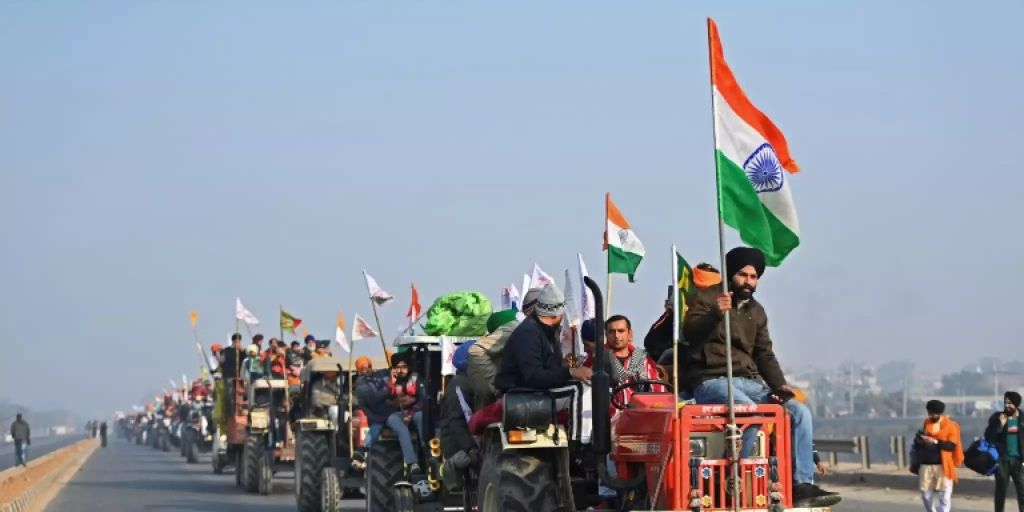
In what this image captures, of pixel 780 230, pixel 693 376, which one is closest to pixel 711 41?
pixel 780 230

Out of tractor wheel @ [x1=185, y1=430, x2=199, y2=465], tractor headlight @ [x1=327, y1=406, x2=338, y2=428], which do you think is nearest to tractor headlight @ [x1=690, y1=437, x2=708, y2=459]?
tractor headlight @ [x1=327, y1=406, x2=338, y2=428]

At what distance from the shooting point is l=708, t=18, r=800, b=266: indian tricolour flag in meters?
11.9

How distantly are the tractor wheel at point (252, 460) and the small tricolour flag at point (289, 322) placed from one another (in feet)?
24.5

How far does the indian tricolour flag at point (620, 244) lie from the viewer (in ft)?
57.5

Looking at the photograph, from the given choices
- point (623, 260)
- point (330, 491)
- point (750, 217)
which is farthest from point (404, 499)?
point (750, 217)

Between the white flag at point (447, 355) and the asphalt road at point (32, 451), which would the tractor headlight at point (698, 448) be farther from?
the asphalt road at point (32, 451)

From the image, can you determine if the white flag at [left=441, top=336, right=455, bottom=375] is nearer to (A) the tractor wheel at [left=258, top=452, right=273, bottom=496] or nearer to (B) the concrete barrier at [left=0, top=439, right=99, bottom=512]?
(B) the concrete barrier at [left=0, top=439, right=99, bottom=512]

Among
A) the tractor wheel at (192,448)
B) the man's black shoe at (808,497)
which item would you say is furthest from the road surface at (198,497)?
the man's black shoe at (808,497)

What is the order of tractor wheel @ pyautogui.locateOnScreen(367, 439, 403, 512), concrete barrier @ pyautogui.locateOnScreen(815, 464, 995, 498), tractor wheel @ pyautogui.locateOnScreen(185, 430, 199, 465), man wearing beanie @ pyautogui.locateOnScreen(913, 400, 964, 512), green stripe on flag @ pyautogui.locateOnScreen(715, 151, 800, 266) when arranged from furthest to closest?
tractor wheel @ pyautogui.locateOnScreen(185, 430, 199, 465) < concrete barrier @ pyautogui.locateOnScreen(815, 464, 995, 498) < man wearing beanie @ pyautogui.locateOnScreen(913, 400, 964, 512) < tractor wheel @ pyautogui.locateOnScreen(367, 439, 403, 512) < green stripe on flag @ pyautogui.locateOnScreen(715, 151, 800, 266)

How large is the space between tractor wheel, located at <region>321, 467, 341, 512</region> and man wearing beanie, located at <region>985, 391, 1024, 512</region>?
8056mm

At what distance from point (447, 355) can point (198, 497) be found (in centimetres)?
1430

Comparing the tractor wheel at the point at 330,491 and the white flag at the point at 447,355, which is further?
the tractor wheel at the point at 330,491

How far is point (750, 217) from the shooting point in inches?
471

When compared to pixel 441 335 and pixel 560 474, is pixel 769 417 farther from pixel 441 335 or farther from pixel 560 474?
pixel 441 335
